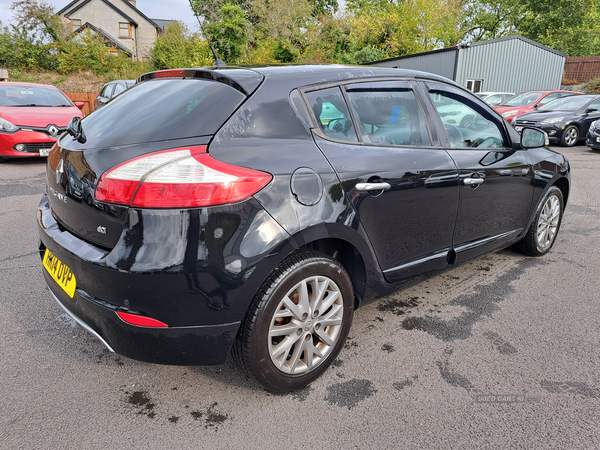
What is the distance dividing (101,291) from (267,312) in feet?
2.37

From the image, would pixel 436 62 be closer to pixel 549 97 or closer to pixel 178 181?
pixel 549 97

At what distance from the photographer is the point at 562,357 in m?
2.62

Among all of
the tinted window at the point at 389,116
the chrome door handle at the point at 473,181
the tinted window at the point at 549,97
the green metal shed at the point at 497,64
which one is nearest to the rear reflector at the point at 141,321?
the tinted window at the point at 389,116

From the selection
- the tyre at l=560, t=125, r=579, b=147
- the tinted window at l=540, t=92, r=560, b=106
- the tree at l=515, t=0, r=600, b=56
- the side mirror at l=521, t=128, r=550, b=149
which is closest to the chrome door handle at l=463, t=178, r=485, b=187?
the side mirror at l=521, t=128, r=550, b=149

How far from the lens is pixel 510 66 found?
26094 millimetres

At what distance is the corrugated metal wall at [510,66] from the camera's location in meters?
24.5

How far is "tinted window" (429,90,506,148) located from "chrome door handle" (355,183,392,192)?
2.64 ft

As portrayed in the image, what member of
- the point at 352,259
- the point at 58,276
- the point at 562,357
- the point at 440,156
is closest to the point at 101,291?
the point at 58,276

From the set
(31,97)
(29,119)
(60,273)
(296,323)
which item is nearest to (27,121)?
(29,119)

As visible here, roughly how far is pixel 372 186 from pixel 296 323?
0.81 metres

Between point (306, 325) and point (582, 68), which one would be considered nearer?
point (306, 325)

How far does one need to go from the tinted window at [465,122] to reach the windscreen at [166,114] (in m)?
1.51

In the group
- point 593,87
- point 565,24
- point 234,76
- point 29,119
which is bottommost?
point 29,119

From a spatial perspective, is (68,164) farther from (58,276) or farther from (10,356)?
(10,356)
